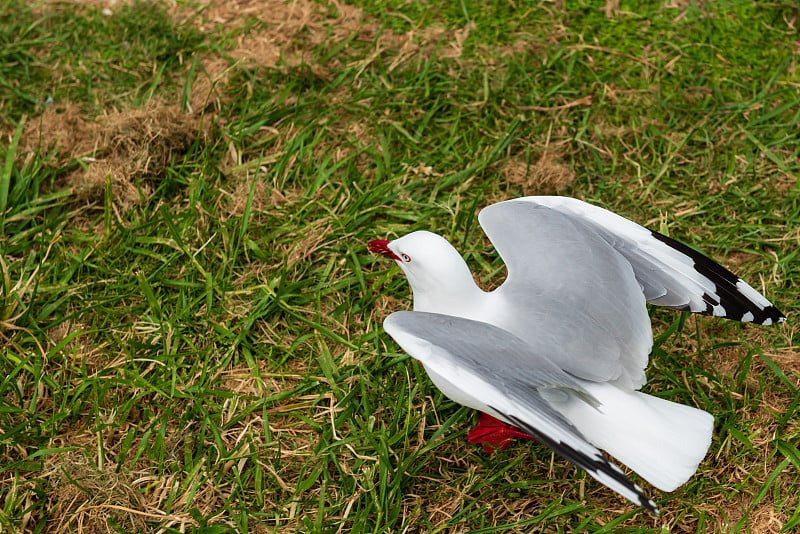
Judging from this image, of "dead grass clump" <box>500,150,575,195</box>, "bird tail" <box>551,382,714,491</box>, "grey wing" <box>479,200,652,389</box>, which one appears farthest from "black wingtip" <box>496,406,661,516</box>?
"dead grass clump" <box>500,150,575,195</box>

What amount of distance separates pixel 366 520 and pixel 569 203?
113 cm

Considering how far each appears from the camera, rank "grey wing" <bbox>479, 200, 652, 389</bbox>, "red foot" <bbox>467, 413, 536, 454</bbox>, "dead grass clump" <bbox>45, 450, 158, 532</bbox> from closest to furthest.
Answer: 1. "grey wing" <bbox>479, 200, 652, 389</bbox>
2. "dead grass clump" <bbox>45, 450, 158, 532</bbox>
3. "red foot" <bbox>467, 413, 536, 454</bbox>

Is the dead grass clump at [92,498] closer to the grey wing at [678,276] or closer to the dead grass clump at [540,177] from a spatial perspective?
the grey wing at [678,276]

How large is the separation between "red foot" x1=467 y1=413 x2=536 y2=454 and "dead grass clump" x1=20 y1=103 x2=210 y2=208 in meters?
1.62

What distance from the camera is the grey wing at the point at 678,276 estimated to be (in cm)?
223

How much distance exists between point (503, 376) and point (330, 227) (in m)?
1.28

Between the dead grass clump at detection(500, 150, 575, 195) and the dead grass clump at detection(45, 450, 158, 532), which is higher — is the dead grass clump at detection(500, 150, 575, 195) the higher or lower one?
the higher one

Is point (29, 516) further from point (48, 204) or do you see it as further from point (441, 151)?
point (441, 151)

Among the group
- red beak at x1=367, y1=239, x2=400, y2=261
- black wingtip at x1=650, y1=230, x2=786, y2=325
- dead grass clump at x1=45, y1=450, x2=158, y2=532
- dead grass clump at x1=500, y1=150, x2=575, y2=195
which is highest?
black wingtip at x1=650, y1=230, x2=786, y2=325

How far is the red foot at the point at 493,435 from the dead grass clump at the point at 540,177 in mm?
1063

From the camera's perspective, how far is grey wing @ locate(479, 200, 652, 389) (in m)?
2.02

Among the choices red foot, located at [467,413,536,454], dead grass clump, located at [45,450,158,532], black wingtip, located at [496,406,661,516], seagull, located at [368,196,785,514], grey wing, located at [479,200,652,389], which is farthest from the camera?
red foot, located at [467,413,536,454]

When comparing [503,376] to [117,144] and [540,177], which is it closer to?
[540,177]

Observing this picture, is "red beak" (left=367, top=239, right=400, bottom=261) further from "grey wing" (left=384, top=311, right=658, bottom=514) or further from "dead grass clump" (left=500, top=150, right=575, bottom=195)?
"dead grass clump" (left=500, top=150, right=575, bottom=195)
